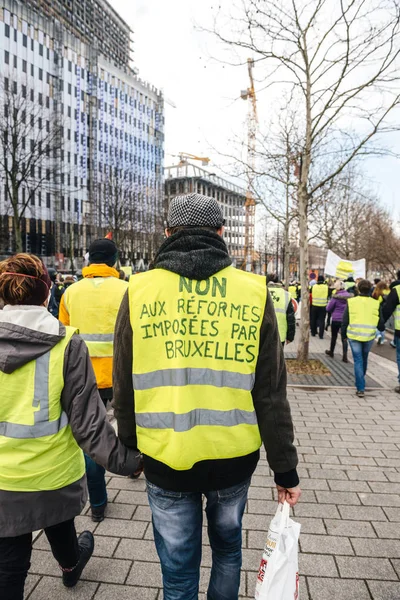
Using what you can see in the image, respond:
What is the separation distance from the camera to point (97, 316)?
377 cm

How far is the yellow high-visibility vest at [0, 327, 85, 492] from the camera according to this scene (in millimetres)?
2248

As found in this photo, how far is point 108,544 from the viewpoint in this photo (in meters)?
3.31

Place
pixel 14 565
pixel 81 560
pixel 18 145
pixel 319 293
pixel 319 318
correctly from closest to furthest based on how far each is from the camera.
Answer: pixel 14 565, pixel 81 560, pixel 319 293, pixel 319 318, pixel 18 145

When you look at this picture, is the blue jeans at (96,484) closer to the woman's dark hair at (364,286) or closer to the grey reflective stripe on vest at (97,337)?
the grey reflective stripe on vest at (97,337)

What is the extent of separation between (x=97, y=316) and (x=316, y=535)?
88.9 inches

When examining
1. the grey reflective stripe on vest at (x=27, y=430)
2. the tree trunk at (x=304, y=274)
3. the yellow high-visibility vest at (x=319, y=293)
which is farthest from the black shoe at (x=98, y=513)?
the yellow high-visibility vest at (x=319, y=293)

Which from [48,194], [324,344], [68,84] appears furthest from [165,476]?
[68,84]

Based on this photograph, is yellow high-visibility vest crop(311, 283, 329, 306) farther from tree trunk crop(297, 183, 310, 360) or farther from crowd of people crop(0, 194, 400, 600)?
crowd of people crop(0, 194, 400, 600)

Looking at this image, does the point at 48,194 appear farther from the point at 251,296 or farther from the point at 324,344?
the point at 251,296

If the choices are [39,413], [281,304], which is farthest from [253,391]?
[281,304]

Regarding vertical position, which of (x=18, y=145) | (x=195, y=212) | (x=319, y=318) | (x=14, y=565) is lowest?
(x=319, y=318)

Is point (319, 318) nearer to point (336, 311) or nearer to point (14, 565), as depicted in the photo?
point (336, 311)

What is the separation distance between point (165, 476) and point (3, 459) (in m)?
0.85

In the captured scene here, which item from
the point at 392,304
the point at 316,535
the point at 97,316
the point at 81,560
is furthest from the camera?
the point at 392,304
